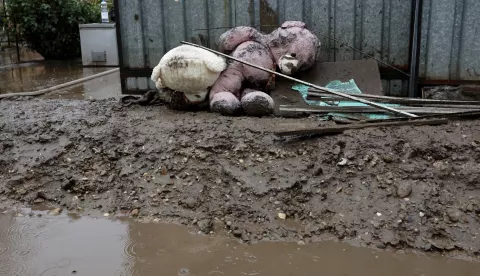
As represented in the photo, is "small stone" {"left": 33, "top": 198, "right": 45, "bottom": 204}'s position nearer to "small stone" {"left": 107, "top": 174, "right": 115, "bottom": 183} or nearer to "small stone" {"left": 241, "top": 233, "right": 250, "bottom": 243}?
"small stone" {"left": 107, "top": 174, "right": 115, "bottom": 183}

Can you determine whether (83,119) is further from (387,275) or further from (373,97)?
(387,275)

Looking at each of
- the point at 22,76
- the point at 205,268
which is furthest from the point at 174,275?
the point at 22,76

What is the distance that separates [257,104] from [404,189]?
1.70m

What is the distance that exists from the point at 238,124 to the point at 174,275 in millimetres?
1810

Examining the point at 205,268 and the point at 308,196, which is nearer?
the point at 205,268

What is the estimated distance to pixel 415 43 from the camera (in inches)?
208

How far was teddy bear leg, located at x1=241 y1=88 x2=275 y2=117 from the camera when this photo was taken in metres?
4.72

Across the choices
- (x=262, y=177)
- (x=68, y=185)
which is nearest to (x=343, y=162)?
(x=262, y=177)

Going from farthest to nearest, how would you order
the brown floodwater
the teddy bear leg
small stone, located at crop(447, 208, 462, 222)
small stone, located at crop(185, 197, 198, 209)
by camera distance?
the brown floodwater
the teddy bear leg
small stone, located at crop(185, 197, 198, 209)
small stone, located at crop(447, 208, 462, 222)

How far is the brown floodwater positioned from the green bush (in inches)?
18.2

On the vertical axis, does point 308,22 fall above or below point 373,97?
above

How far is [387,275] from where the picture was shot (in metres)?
2.95

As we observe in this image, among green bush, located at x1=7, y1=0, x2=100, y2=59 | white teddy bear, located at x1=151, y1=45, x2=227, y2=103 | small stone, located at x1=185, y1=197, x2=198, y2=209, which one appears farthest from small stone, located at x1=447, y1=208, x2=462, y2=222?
green bush, located at x1=7, y1=0, x2=100, y2=59

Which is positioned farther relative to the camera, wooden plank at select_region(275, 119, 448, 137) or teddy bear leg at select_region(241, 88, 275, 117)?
teddy bear leg at select_region(241, 88, 275, 117)
